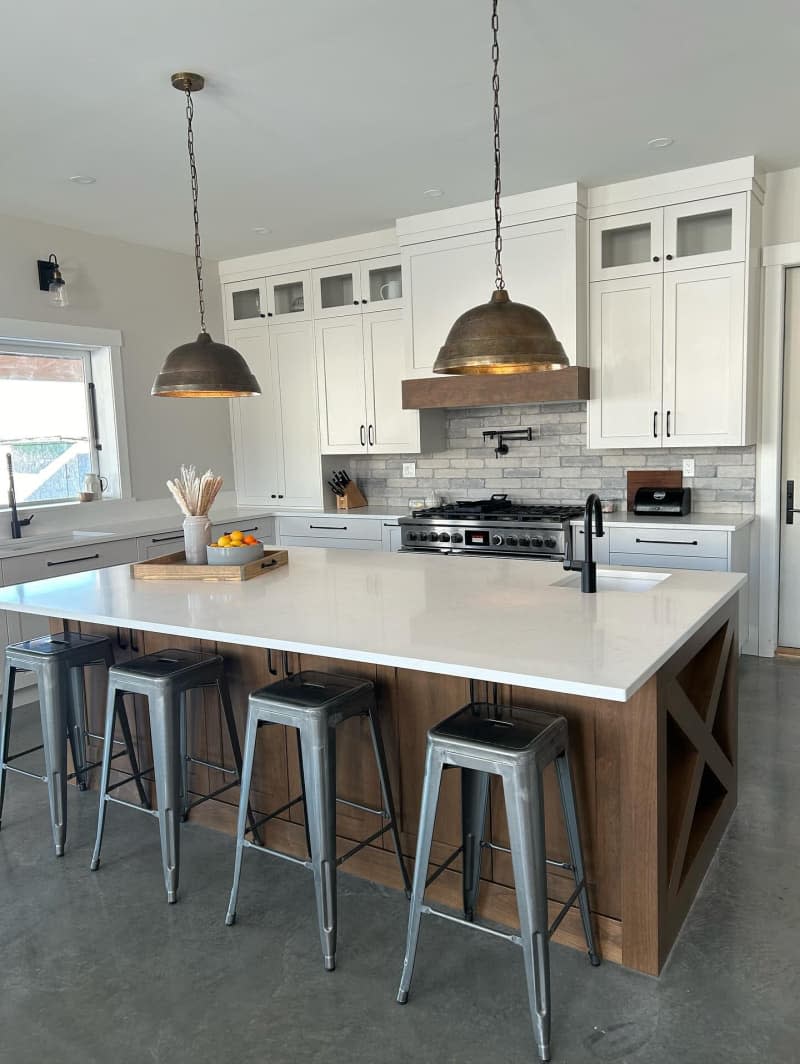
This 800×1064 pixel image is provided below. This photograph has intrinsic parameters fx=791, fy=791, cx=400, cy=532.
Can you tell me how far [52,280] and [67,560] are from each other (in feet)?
5.72

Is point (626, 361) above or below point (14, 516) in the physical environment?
above

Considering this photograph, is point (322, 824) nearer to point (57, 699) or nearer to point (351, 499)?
point (57, 699)

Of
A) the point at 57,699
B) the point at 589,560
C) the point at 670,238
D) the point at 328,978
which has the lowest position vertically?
the point at 328,978

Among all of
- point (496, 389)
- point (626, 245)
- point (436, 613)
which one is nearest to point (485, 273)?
point (496, 389)

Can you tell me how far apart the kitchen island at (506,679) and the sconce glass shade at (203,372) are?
0.74 metres

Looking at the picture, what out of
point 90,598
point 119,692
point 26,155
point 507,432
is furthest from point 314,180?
point 119,692

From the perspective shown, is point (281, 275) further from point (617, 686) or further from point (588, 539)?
point (617, 686)

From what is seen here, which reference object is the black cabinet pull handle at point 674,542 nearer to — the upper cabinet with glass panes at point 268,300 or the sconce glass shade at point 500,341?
the sconce glass shade at point 500,341

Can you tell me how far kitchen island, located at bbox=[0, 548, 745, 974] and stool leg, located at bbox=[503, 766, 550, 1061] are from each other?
0.79 feet

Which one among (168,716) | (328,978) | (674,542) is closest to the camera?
(328,978)

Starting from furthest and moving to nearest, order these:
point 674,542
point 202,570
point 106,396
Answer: point 106,396, point 674,542, point 202,570

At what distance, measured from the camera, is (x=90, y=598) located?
286cm

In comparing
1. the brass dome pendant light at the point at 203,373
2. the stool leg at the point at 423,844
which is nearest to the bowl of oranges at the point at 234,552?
the brass dome pendant light at the point at 203,373

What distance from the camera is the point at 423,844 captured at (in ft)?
6.44
